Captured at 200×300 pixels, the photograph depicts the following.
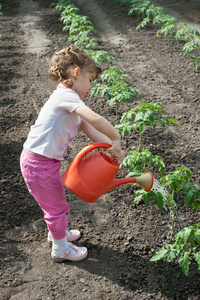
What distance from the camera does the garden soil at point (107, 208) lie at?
2.26m

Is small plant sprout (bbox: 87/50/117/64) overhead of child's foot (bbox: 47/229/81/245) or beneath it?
overhead

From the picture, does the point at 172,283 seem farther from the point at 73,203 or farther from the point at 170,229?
the point at 73,203

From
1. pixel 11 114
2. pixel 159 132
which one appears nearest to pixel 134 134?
pixel 159 132

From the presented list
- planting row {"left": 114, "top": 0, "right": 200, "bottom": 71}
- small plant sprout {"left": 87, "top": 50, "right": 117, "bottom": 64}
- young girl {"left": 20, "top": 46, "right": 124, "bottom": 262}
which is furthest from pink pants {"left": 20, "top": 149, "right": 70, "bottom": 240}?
planting row {"left": 114, "top": 0, "right": 200, "bottom": 71}

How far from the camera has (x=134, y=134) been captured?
377 centimetres

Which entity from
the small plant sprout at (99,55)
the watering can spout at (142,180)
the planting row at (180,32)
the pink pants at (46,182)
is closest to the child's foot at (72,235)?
the pink pants at (46,182)

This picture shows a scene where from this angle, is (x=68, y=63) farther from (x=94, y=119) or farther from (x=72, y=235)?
(x=72, y=235)

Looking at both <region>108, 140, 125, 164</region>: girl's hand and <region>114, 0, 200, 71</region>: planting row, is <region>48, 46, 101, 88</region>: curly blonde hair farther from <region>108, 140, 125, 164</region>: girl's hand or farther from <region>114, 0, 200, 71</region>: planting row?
<region>114, 0, 200, 71</region>: planting row

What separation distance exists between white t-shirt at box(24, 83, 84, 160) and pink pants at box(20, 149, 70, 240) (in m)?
0.06

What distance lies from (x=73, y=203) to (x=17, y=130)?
1.34m

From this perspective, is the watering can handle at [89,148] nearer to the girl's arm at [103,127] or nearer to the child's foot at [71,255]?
the girl's arm at [103,127]

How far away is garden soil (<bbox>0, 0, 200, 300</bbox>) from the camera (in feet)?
7.43

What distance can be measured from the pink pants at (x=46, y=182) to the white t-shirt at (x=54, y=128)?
0.06 meters

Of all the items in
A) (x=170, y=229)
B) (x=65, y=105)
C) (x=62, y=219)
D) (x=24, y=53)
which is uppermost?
(x=65, y=105)
